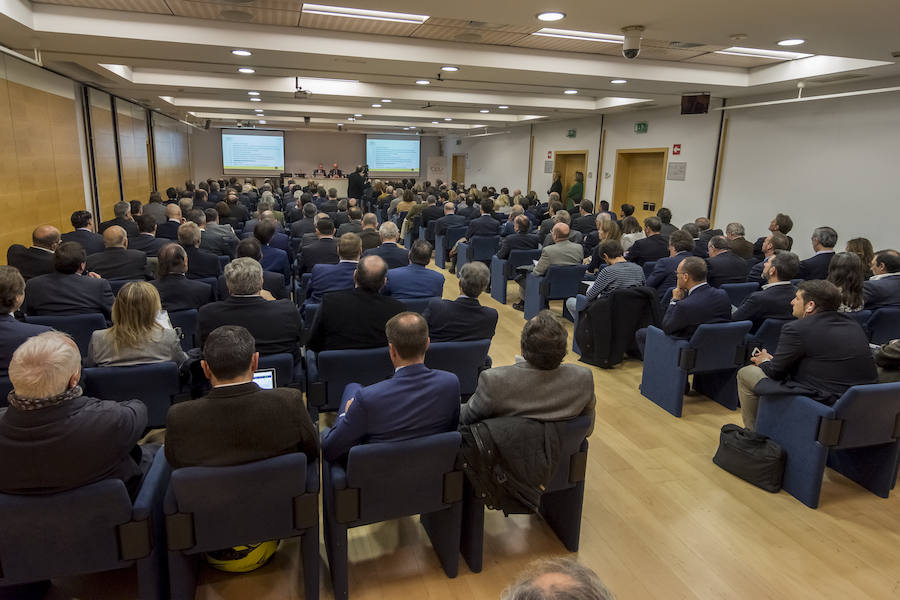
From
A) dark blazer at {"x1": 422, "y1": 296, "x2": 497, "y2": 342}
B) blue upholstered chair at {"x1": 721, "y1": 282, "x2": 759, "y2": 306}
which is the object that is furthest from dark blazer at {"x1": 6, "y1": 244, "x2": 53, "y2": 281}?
blue upholstered chair at {"x1": 721, "y1": 282, "x2": 759, "y2": 306}

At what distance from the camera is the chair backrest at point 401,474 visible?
214cm

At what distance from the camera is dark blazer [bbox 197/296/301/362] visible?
10.2 ft

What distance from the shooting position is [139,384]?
2.92m

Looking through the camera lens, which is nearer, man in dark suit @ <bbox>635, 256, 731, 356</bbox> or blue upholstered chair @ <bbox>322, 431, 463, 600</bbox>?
blue upholstered chair @ <bbox>322, 431, 463, 600</bbox>

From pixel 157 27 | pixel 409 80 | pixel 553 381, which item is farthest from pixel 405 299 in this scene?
pixel 409 80

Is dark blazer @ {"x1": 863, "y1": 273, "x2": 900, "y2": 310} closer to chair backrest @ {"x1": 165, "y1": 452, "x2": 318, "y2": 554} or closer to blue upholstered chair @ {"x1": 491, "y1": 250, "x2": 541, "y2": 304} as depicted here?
blue upholstered chair @ {"x1": 491, "y1": 250, "x2": 541, "y2": 304}

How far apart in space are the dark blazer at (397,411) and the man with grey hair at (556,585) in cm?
137

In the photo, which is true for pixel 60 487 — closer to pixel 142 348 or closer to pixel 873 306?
pixel 142 348

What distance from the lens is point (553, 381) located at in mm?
2338

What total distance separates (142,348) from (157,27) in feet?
12.2

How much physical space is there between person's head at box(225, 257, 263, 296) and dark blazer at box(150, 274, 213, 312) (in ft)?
2.88

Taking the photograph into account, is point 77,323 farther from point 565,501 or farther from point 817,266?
point 817,266

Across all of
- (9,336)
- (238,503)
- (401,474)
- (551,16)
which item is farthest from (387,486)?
(551,16)

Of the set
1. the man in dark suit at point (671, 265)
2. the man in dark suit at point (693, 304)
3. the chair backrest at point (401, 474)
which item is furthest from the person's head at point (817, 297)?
the chair backrest at point (401, 474)
